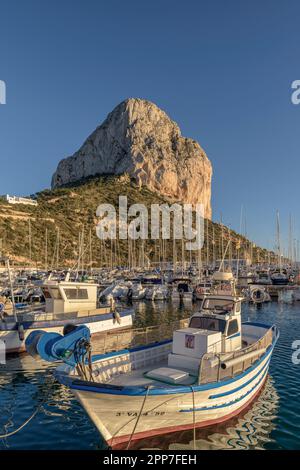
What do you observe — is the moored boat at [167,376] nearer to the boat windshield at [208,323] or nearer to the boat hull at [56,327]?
the boat windshield at [208,323]

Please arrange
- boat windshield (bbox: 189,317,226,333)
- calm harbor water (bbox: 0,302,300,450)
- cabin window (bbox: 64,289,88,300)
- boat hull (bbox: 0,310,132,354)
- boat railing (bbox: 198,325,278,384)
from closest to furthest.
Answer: calm harbor water (bbox: 0,302,300,450)
boat railing (bbox: 198,325,278,384)
boat windshield (bbox: 189,317,226,333)
boat hull (bbox: 0,310,132,354)
cabin window (bbox: 64,289,88,300)

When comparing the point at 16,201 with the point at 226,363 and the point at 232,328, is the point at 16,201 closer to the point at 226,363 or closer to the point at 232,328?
the point at 232,328

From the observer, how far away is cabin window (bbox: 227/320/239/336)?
50.7ft

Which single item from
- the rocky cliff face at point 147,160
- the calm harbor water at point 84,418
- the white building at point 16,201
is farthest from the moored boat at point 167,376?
the rocky cliff face at point 147,160

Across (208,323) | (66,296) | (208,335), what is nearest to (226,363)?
(208,335)

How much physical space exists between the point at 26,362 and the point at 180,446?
13.1 m

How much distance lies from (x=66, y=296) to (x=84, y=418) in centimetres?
1421

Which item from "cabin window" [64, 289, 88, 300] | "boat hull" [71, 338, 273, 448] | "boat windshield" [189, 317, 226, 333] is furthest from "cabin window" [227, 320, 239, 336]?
"cabin window" [64, 289, 88, 300]

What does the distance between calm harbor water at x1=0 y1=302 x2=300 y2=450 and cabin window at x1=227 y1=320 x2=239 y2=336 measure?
300 cm

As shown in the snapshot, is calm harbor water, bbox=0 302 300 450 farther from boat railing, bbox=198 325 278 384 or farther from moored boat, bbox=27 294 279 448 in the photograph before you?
boat railing, bbox=198 325 278 384
